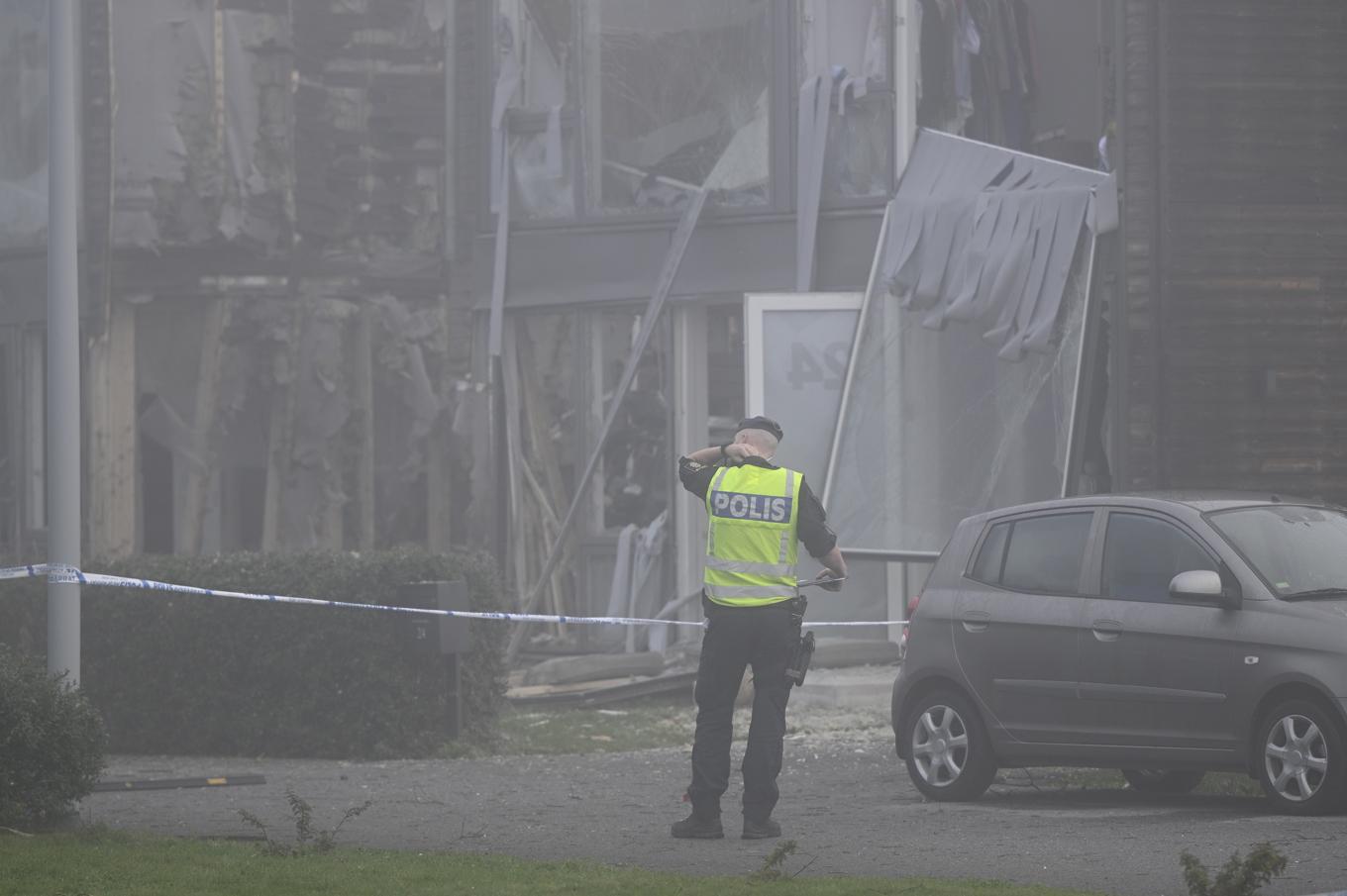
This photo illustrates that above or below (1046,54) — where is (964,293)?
below

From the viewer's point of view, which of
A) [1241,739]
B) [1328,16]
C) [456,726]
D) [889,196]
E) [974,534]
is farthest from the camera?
[889,196]

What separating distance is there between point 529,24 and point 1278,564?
11115mm

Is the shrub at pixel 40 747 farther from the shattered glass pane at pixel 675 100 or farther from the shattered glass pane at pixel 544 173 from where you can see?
the shattered glass pane at pixel 544 173

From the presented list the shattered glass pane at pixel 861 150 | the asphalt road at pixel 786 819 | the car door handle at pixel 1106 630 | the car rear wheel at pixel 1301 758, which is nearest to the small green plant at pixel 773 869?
the asphalt road at pixel 786 819

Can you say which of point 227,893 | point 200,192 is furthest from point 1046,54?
point 227,893

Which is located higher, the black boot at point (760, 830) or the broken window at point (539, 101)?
the broken window at point (539, 101)

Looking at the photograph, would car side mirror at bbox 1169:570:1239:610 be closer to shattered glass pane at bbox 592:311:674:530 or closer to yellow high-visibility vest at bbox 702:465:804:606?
yellow high-visibility vest at bbox 702:465:804:606

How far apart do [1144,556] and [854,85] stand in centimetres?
830

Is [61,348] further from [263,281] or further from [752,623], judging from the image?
[263,281]

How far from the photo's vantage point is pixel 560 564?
18.6 m

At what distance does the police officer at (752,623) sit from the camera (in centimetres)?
908

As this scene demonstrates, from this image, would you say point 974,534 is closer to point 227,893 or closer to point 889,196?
point 227,893

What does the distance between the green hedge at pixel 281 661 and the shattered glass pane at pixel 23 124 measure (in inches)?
135

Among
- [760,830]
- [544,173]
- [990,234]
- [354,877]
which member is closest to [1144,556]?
[760,830]
